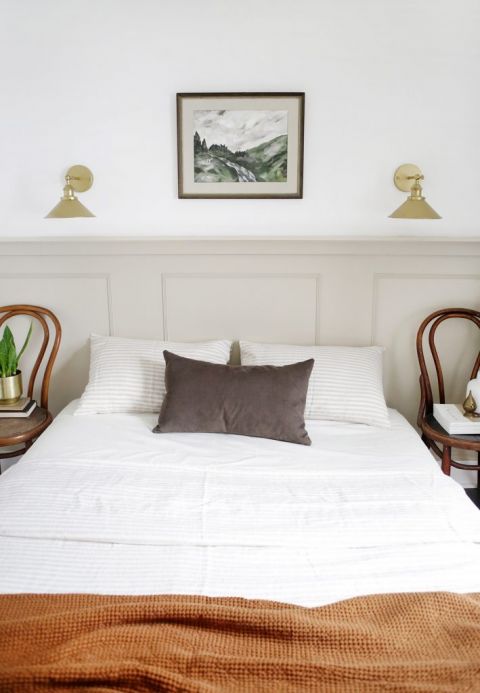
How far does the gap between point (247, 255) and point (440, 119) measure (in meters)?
1.02

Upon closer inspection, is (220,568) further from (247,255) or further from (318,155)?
(318,155)

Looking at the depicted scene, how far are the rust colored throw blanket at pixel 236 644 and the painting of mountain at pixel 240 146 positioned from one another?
1.87m

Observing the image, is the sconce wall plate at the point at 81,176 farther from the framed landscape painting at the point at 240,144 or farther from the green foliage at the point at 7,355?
the green foliage at the point at 7,355

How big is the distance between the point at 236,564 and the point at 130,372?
4.00ft

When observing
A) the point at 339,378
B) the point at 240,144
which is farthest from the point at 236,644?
the point at 240,144

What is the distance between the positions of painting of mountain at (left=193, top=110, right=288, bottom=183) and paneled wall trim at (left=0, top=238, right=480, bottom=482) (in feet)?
0.95

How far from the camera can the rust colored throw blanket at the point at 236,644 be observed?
1.09m

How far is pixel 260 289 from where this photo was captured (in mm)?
2758

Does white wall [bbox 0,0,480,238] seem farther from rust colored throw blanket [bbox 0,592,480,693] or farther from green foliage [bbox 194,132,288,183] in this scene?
rust colored throw blanket [bbox 0,592,480,693]

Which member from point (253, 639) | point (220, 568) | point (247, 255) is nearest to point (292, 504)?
point (220, 568)

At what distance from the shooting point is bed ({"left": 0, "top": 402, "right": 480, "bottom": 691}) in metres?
1.13

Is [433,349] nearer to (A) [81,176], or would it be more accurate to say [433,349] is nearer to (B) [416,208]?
(B) [416,208]

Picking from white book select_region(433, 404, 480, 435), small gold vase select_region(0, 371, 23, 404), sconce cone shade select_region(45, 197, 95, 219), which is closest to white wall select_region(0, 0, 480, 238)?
sconce cone shade select_region(45, 197, 95, 219)

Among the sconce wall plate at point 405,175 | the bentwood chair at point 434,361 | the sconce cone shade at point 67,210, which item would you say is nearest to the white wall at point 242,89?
the sconce wall plate at point 405,175
